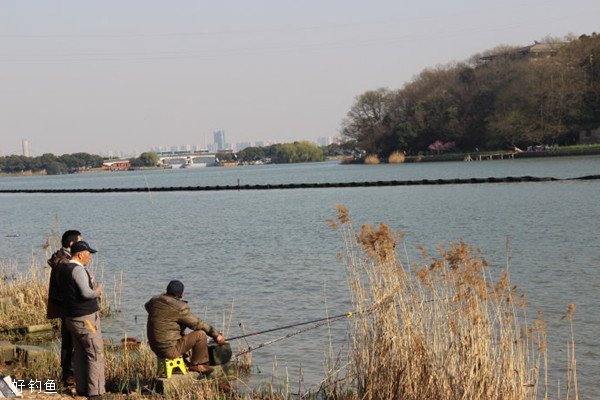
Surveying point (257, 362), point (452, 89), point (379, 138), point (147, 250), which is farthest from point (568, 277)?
point (379, 138)

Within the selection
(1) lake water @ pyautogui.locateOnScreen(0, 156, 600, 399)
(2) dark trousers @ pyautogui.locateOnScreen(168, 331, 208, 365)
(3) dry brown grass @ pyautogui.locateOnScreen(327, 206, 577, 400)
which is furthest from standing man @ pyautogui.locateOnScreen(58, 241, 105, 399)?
(1) lake water @ pyautogui.locateOnScreen(0, 156, 600, 399)

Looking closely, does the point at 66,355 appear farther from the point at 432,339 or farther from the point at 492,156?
the point at 492,156

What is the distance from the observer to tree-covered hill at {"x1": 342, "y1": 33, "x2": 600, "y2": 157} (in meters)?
105

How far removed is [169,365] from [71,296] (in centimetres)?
131

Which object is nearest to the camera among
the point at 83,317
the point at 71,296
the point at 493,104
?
the point at 71,296

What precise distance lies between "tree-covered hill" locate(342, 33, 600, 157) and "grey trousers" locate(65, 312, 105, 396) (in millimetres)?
99582

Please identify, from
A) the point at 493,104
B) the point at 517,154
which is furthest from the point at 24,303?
the point at 493,104

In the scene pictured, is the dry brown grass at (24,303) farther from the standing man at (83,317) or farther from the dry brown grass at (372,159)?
the dry brown grass at (372,159)

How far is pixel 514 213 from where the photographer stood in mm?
41625

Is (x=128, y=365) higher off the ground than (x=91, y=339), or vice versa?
(x=91, y=339)

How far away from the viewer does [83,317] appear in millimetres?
9109

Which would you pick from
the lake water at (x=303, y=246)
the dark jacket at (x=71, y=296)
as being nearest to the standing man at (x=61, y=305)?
the dark jacket at (x=71, y=296)

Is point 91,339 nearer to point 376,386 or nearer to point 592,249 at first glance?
point 376,386

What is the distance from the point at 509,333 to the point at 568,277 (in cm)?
1240
